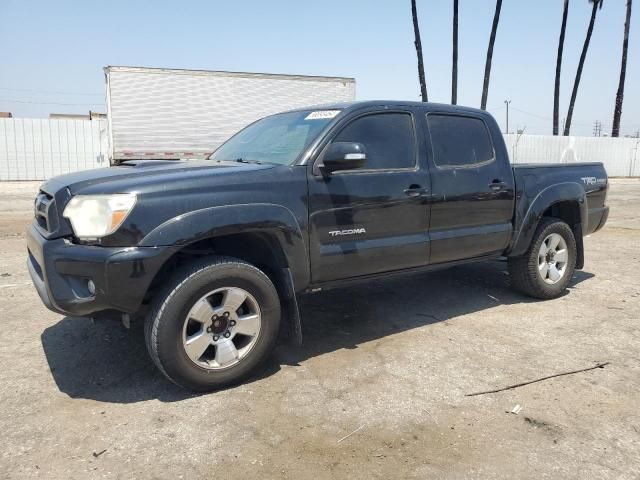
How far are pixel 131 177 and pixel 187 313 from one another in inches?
36.2

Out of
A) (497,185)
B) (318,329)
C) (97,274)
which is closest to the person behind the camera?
(97,274)

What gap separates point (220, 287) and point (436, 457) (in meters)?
1.57

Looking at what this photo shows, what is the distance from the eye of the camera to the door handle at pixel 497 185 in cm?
480

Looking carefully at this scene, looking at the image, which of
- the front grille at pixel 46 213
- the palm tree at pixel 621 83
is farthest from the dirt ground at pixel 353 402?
the palm tree at pixel 621 83

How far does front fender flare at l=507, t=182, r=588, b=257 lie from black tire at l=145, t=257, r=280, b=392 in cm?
273

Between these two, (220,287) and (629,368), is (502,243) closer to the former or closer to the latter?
(629,368)


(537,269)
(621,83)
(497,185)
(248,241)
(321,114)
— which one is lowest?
(537,269)

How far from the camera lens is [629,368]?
3.79 metres

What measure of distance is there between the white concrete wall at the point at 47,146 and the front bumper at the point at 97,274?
18.9m

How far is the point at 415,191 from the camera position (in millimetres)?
4215

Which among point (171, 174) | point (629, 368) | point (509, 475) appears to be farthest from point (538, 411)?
point (171, 174)

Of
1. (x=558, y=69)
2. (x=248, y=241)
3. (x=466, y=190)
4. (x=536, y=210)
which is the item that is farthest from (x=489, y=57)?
(x=248, y=241)

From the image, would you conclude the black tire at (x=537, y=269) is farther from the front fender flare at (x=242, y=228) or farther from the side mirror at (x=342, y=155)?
the front fender flare at (x=242, y=228)

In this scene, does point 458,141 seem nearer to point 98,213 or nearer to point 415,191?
point 415,191
